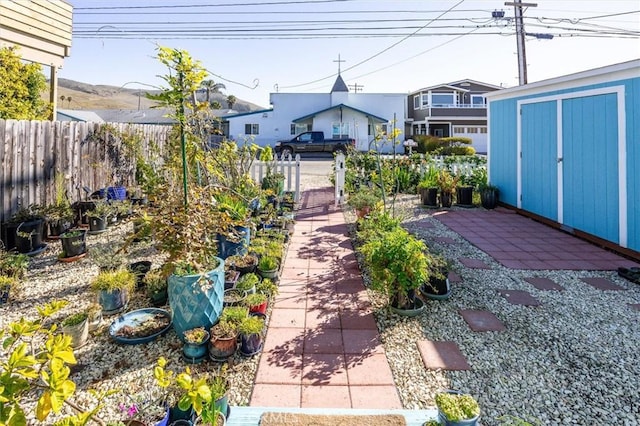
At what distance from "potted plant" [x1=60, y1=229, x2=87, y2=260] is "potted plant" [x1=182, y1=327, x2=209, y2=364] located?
276 centimetres

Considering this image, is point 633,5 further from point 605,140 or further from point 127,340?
point 127,340

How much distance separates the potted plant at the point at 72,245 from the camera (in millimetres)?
4324

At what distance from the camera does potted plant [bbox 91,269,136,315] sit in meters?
3.12

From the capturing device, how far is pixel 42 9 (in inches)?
261

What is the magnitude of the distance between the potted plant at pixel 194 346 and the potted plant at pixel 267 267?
52.7 inches

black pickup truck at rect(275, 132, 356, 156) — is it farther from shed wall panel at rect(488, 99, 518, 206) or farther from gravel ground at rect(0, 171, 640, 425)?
gravel ground at rect(0, 171, 640, 425)

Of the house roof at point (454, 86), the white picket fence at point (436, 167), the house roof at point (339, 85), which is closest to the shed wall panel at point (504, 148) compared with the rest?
the white picket fence at point (436, 167)

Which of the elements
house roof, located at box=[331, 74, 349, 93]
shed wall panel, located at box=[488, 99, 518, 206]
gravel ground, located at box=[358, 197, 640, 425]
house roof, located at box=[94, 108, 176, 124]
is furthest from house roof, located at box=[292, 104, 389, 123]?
gravel ground, located at box=[358, 197, 640, 425]

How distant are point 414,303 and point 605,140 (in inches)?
159

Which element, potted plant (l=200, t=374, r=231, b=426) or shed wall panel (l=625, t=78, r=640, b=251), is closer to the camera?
potted plant (l=200, t=374, r=231, b=426)

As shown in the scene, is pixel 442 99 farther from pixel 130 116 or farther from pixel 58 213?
pixel 58 213

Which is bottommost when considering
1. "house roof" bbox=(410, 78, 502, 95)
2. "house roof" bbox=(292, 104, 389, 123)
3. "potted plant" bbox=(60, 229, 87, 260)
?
"potted plant" bbox=(60, 229, 87, 260)

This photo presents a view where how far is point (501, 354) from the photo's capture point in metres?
2.60

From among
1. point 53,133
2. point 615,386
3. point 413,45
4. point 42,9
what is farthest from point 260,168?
point 413,45
